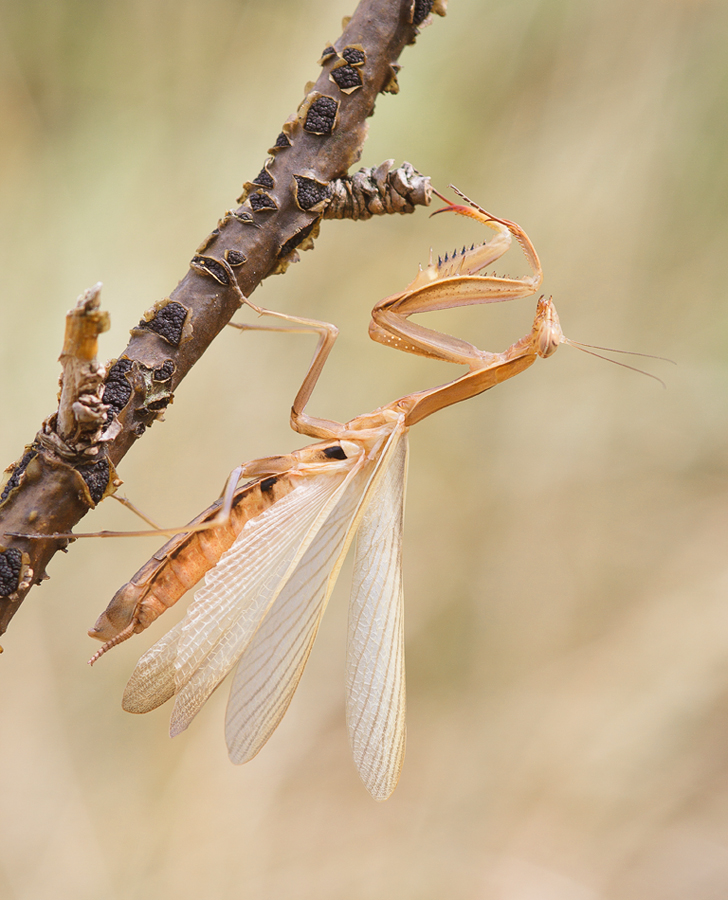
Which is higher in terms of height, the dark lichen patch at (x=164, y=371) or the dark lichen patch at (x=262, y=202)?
the dark lichen patch at (x=262, y=202)

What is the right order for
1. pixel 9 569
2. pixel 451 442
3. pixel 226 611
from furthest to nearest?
pixel 451 442
pixel 226 611
pixel 9 569

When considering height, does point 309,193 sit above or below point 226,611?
above

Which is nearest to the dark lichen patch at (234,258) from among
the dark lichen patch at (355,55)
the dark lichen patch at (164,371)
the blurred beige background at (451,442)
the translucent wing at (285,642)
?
the dark lichen patch at (164,371)

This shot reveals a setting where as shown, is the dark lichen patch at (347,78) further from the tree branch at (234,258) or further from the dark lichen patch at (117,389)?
the dark lichen patch at (117,389)

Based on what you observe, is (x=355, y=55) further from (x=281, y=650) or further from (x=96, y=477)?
(x=281, y=650)

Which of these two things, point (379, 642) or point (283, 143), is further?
point (379, 642)

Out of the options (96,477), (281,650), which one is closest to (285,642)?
(281,650)

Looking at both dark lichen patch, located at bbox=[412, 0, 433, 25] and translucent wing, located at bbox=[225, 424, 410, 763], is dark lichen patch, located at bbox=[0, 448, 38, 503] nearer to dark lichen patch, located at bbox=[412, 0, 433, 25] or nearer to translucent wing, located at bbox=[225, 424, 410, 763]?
translucent wing, located at bbox=[225, 424, 410, 763]

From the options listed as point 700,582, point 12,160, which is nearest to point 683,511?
point 700,582

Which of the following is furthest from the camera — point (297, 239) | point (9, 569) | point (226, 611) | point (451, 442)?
point (451, 442)
